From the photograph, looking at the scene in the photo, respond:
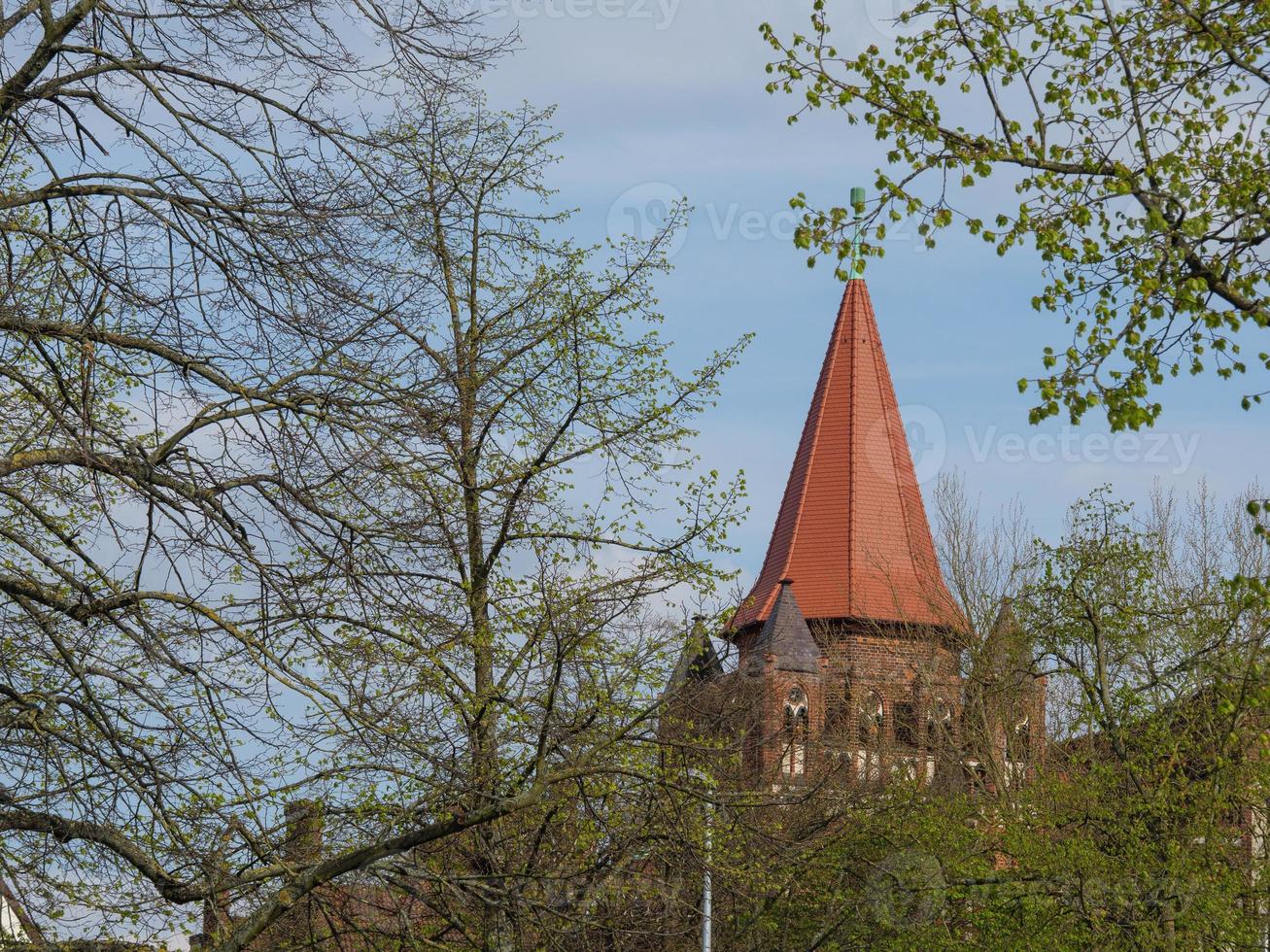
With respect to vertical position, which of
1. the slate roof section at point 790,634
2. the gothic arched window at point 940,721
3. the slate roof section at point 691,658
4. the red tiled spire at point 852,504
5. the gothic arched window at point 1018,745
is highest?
the red tiled spire at point 852,504

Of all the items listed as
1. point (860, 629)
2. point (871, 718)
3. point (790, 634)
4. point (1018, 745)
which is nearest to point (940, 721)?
point (871, 718)

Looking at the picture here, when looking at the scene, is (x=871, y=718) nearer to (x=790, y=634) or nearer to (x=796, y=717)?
(x=796, y=717)

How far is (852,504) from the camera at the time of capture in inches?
1722

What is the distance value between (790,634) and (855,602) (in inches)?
88.5

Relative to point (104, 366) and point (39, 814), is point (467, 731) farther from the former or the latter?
point (104, 366)

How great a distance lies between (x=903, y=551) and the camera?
4241 cm

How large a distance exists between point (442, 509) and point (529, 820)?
4528 millimetres

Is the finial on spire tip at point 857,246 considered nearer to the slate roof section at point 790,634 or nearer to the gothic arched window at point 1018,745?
the gothic arched window at point 1018,745

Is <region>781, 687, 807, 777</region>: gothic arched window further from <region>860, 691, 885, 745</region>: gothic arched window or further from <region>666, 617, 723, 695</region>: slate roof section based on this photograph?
<region>666, 617, 723, 695</region>: slate roof section

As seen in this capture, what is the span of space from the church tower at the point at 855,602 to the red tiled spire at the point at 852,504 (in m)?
0.04

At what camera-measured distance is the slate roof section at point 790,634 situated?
38.8 metres

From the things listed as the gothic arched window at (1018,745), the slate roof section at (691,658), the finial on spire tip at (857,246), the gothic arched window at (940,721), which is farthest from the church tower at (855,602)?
the finial on spire tip at (857,246)

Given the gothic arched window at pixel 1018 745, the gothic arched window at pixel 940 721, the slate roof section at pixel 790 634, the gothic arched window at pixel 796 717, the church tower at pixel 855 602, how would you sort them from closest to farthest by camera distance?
the gothic arched window at pixel 1018 745, the gothic arched window at pixel 940 721, the church tower at pixel 855 602, the gothic arched window at pixel 796 717, the slate roof section at pixel 790 634

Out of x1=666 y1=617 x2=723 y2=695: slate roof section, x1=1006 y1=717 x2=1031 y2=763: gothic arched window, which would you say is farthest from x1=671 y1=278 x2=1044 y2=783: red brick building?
x1=666 y1=617 x2=723 y2=695: slate roof section
